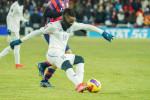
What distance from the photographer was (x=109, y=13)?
111 ft

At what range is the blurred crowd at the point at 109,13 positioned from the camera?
3331 centimetres

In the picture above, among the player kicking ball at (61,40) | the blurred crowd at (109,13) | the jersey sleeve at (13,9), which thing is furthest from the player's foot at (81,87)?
the blurred crowd at (109,13)

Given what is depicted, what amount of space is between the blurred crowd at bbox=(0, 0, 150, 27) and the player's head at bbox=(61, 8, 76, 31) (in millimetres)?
24421

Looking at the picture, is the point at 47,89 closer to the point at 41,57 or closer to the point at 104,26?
the point at 41,57

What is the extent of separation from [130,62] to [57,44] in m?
7.18

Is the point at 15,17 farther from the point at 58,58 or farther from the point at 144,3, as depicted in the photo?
the point at 144,3

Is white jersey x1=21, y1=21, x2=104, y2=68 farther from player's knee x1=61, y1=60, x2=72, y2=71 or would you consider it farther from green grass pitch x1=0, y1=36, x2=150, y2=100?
green grass pitch x1=0, y1=36, x2=150, y2=100

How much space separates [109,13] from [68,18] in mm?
25259

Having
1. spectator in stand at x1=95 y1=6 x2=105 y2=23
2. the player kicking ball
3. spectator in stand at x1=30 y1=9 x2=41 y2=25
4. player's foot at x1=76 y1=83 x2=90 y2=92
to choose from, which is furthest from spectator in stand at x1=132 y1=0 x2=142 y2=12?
player's foot at x1=76 y1=83 x2=90 y2=92

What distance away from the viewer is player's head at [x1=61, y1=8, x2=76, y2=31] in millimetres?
8805

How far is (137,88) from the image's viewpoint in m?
9.53

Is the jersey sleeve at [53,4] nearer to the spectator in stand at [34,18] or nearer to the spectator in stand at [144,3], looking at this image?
the spectator in stand at [34,18]

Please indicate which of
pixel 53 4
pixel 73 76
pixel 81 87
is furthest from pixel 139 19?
pixel 81 87

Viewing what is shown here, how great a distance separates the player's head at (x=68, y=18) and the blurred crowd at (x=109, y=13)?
24421mm
